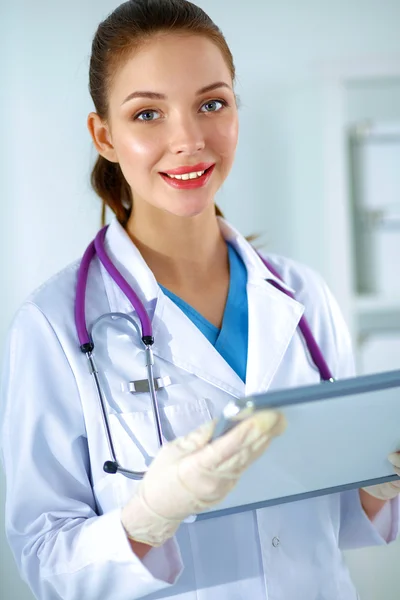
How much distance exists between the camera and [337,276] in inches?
94.2

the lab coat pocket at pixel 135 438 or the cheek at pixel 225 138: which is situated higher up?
the cheek at pixel 225 138

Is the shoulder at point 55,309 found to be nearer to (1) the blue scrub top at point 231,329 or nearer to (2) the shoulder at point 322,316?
(1) the blue scrub top at point 231,329

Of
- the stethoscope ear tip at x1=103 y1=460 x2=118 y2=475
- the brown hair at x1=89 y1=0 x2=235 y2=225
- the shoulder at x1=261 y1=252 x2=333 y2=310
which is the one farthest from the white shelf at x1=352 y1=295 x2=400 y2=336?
the stethoscope ear tip at x1=103 y1=460 x2=118 y2=475

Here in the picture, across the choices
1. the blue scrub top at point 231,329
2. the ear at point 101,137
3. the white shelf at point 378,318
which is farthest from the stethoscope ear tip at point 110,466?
the white shelf at point 378,318

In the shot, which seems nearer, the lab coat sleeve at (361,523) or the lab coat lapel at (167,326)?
the lab coat lapel at (167,326)

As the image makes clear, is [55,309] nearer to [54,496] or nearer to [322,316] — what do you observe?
[54,496]

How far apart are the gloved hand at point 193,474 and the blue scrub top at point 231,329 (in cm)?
27

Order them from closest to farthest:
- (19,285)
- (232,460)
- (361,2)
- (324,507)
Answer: (232,460), (324,507), (19,285), (361,2)

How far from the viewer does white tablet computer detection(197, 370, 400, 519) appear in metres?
0.76

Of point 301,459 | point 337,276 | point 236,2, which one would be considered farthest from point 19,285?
point 301,459

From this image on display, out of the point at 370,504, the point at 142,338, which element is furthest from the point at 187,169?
the point at 370,504

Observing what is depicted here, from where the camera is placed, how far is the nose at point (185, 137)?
1.01 m

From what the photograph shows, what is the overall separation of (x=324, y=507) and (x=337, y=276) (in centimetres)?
139

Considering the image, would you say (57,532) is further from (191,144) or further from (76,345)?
(191,144)
